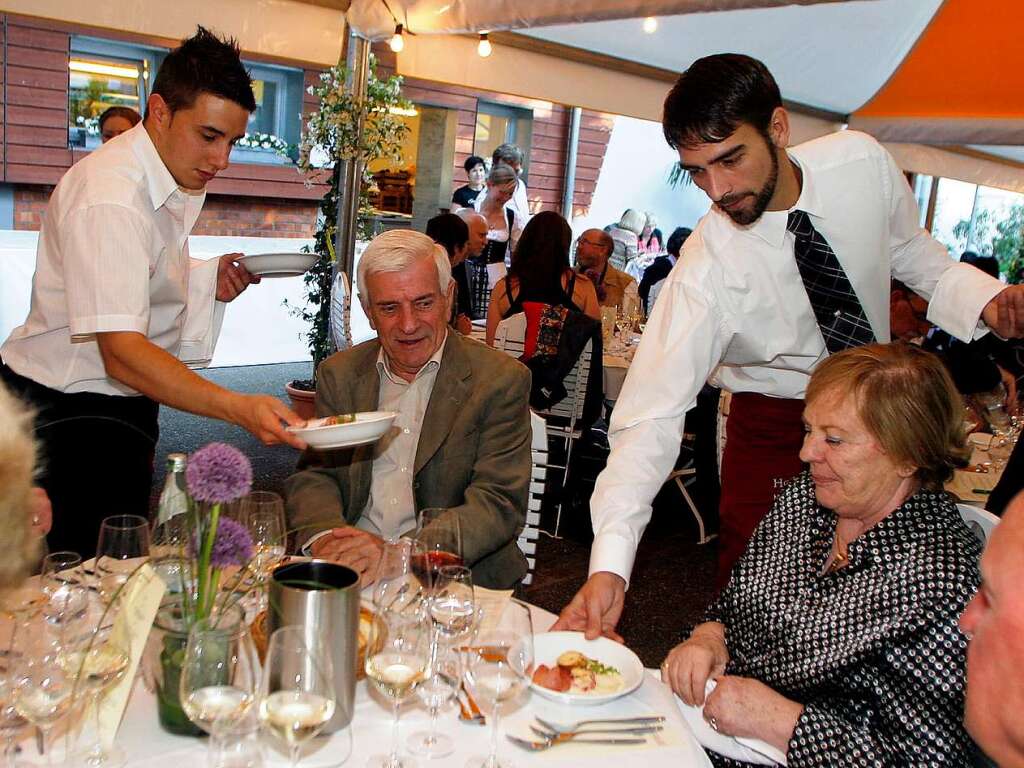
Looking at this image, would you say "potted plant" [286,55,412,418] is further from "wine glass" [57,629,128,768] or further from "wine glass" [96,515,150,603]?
"wine glass" [57,629,128,768]

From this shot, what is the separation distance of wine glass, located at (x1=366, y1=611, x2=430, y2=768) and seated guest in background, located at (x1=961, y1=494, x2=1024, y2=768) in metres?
0.76

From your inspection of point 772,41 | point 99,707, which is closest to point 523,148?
point 772,41

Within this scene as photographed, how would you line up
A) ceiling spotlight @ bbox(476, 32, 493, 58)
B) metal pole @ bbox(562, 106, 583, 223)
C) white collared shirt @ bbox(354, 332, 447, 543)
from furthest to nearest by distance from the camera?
metal pole @ bbox(562, 106, 583, 223) → ceiling spotlight @ bbox(476, 32, 493, 58) → white collared shirt @ bbox(354, 332, 447, 543)

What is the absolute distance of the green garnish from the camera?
1.70 metres

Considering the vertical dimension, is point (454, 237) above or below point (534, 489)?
above

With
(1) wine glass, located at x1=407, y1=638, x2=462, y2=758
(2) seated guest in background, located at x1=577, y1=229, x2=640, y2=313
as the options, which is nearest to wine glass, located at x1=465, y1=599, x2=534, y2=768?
(1) wine glass, located at x1=407, y1=638, x2=462, y2=758

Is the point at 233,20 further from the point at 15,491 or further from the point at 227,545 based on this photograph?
the point at 15,491

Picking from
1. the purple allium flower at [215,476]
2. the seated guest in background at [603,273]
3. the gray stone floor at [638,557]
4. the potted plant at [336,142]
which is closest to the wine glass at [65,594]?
the purple allium flower at [215,476]

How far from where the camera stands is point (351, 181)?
6.68m

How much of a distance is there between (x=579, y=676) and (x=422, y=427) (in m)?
1.13

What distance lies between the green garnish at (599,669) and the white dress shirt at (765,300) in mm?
484

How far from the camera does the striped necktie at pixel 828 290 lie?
243cm

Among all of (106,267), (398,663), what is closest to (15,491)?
(398,663)

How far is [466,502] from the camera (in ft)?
8.47
